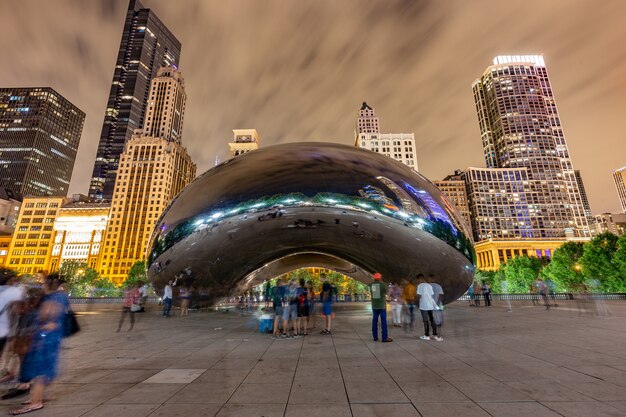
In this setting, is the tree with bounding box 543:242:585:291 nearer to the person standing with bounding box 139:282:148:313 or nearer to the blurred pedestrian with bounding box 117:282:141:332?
the person standing with bounding box 139:282:148:313

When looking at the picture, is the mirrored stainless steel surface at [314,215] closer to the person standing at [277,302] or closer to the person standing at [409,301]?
the person standing at [409,301]

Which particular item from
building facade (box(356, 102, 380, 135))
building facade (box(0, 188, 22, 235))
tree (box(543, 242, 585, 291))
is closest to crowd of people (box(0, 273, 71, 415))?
tree (box(543, 242, 585, 291))

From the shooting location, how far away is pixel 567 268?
158 ft

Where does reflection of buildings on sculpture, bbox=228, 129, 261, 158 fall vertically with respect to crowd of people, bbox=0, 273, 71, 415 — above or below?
above

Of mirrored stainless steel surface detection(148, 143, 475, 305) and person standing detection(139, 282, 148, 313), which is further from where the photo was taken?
person standing detection(139, 282, 148, 313)

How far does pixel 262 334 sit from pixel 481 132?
209665 millimetres

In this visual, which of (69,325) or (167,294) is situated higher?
(167,294)

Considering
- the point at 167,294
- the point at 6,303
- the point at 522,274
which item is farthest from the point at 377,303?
the point at 522,274

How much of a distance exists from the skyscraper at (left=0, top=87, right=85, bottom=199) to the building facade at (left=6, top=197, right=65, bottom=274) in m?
38.2

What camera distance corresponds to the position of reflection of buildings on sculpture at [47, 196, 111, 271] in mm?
119688

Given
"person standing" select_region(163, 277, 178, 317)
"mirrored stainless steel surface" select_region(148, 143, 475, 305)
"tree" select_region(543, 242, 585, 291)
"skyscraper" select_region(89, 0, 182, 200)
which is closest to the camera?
"mirrored stainless steel surface" select_region(148, 143, 475, 305)

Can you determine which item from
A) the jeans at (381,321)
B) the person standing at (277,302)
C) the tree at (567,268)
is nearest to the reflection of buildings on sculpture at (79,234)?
the person standing at (277,302)

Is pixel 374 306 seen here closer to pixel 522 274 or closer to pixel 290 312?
pixel 290 312

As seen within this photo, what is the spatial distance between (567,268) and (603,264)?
11247mm
